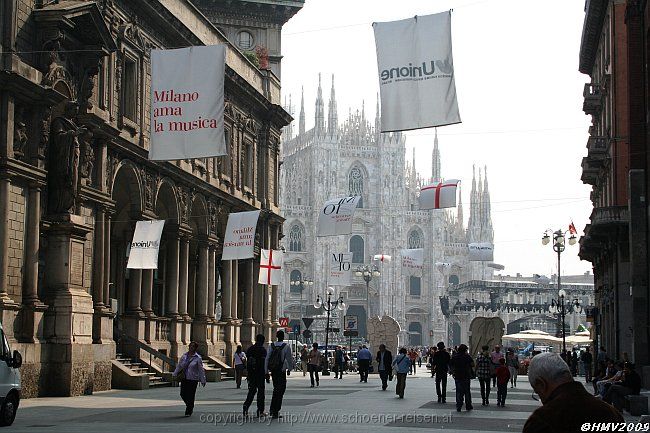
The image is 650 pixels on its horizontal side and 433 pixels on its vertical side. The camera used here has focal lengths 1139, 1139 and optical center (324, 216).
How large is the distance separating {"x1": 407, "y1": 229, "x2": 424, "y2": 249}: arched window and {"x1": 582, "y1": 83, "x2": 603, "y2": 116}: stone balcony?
81009mm

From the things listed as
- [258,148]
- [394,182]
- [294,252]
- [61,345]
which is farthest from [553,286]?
[61,345]

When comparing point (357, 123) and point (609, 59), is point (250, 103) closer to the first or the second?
point (609, 59)

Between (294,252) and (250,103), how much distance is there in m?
80.5

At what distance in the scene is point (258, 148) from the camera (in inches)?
2018

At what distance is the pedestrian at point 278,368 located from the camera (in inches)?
842

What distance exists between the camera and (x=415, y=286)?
135000mm

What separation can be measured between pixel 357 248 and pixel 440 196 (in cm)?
8559

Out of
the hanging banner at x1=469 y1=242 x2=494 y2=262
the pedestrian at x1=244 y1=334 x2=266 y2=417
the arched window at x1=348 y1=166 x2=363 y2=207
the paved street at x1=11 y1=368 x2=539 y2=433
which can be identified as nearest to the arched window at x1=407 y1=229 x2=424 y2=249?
the arched window at x1=348 y1=166 x2=363 y2=207

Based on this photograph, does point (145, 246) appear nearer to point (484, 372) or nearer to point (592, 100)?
point (484, 372)

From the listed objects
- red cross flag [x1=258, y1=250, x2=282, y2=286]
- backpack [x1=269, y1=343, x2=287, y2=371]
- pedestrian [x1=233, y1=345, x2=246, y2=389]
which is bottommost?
pedestrian [x1=233, y1=345, x2=246, y2=389]

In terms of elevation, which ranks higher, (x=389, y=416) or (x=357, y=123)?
(x=357, y=123)

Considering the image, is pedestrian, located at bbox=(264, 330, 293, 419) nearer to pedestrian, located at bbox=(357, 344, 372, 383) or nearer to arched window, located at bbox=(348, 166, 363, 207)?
pedestrian, located at bbox=(357, 344, 372, 383)

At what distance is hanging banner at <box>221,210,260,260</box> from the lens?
38141 mm

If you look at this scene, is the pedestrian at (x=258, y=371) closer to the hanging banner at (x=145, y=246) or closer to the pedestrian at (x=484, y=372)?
the pedestrian at (x=484, y=372)
